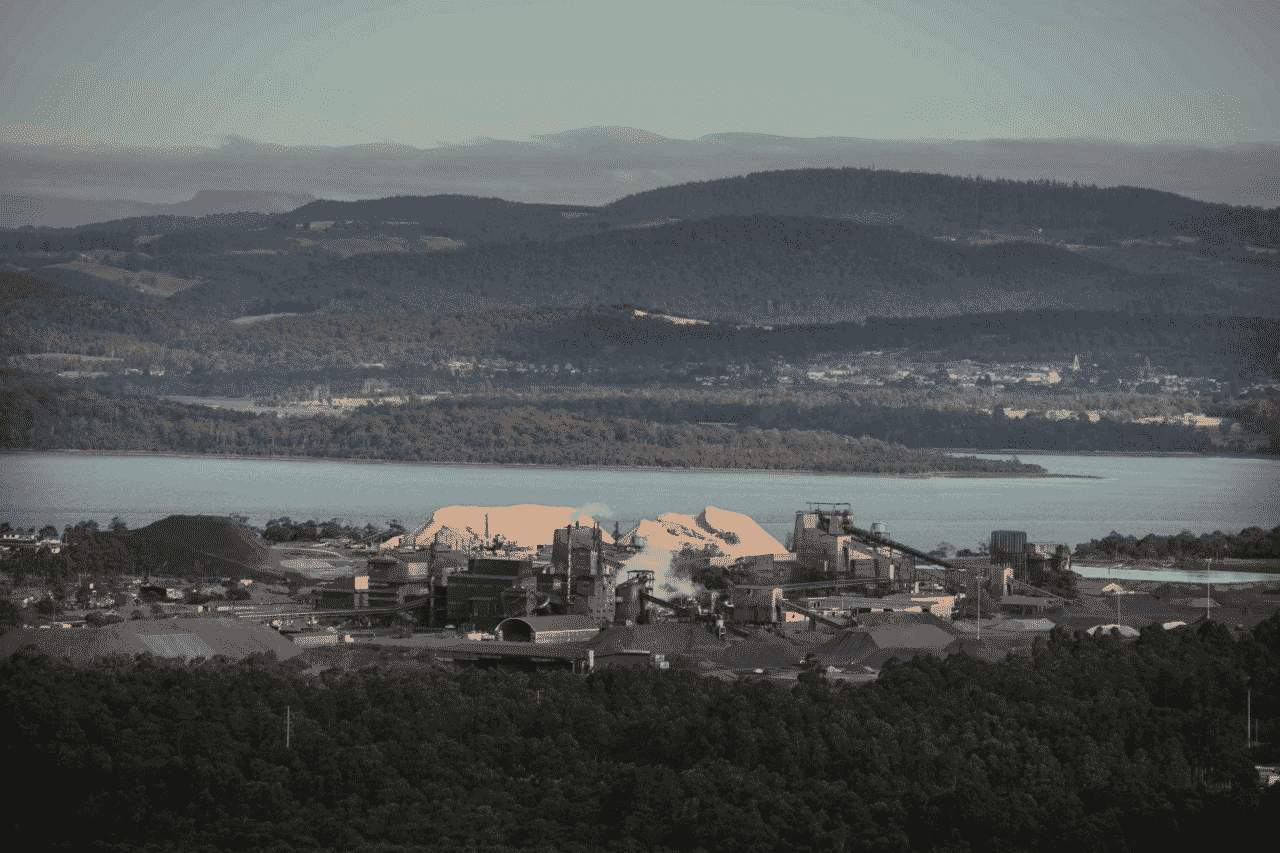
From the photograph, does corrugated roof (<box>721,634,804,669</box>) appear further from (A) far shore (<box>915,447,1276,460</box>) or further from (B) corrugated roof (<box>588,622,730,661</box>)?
(A) far shore (<box>915,447,1276,460</box>)

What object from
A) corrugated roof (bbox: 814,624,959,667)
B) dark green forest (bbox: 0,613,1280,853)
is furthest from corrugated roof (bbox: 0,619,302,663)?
corrugated roof (bbox: 814,624,959,667)

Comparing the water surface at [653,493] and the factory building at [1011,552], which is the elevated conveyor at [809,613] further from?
the water surface at [653,493]

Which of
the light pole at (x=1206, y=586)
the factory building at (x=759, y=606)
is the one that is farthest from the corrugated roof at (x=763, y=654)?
the light pole at (x=1206, y=586)

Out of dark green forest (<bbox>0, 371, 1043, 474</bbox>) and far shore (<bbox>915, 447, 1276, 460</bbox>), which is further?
far shore (<bbox>915, 447, 1276, 460</bbox>)

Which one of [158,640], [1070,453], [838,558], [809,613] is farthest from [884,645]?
[1070,453]

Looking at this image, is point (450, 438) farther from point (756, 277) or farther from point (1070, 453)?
point (756, 277)

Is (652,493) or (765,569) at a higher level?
(652,493)
